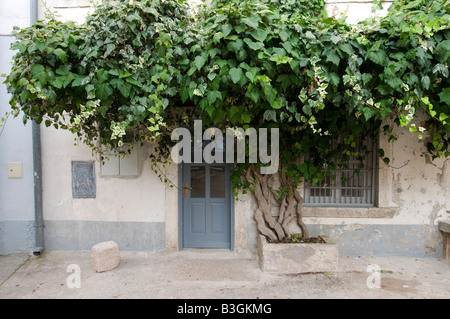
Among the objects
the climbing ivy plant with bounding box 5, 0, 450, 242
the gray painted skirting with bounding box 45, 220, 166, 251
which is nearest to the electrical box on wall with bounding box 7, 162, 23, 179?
the gray painted skirting with bounding box 45, 220, 166, 251

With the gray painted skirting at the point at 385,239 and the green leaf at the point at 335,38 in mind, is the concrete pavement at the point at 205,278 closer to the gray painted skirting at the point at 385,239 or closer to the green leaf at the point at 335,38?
the gray painted skirting at the point at 385,239

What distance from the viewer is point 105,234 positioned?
5.11 m

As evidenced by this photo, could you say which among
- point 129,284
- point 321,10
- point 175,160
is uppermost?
point 321,10

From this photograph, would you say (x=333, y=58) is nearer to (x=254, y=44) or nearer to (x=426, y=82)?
(x=254, y=44)

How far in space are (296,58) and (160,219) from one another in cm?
340

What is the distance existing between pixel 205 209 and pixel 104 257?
1741mm

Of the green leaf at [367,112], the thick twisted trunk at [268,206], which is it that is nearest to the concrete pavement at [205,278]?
the thick twisted trunk at [268,206]

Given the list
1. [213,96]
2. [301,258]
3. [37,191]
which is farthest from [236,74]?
[37,191]

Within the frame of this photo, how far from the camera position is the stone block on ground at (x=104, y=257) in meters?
4.34

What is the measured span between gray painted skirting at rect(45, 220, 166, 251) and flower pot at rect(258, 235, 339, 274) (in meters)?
1.89

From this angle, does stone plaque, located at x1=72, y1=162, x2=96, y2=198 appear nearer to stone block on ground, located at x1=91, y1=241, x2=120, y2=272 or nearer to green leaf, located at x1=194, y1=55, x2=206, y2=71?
stone block on ground, located at x1=91, y1=241, x2=120, y2=272

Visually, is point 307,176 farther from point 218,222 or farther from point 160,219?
point 160,219

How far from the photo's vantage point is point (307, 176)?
187 inches

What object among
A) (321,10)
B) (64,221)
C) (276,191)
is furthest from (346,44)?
(64,221)
